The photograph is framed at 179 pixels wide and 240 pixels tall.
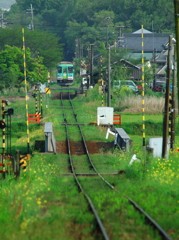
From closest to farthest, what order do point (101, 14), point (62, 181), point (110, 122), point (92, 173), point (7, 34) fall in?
1. point (62, 181)
2. point (92, 173)
3. point (110, 122)
4. point (7, 34)
5. point (101, 14)

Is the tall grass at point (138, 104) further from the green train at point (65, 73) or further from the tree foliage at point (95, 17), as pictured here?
the tree foliage at point (95, 17)

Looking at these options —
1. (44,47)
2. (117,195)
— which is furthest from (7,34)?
(117,195)

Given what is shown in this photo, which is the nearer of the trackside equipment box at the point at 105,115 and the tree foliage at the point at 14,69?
A: the trackside equipment box at the point at 105,115

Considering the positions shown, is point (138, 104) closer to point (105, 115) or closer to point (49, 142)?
point (105, 115)

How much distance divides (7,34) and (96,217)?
51.3 metres

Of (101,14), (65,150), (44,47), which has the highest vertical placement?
(101,14)

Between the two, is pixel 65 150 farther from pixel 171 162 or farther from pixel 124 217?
pixel 124 217

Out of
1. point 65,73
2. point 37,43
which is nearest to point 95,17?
point 65,73

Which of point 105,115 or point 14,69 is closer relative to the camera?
point 105,115

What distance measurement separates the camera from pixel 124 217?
917 centimetres

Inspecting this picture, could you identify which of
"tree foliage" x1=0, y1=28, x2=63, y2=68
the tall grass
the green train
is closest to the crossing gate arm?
the tall grass

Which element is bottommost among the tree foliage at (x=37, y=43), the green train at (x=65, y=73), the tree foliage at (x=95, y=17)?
the green train at (x=65, y=73)

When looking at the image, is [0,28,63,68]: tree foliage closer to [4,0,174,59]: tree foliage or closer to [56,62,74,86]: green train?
[56,62,74,86]: green train

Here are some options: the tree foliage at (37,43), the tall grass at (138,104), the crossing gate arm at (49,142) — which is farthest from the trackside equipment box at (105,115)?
the tree foliage at (37,43)
